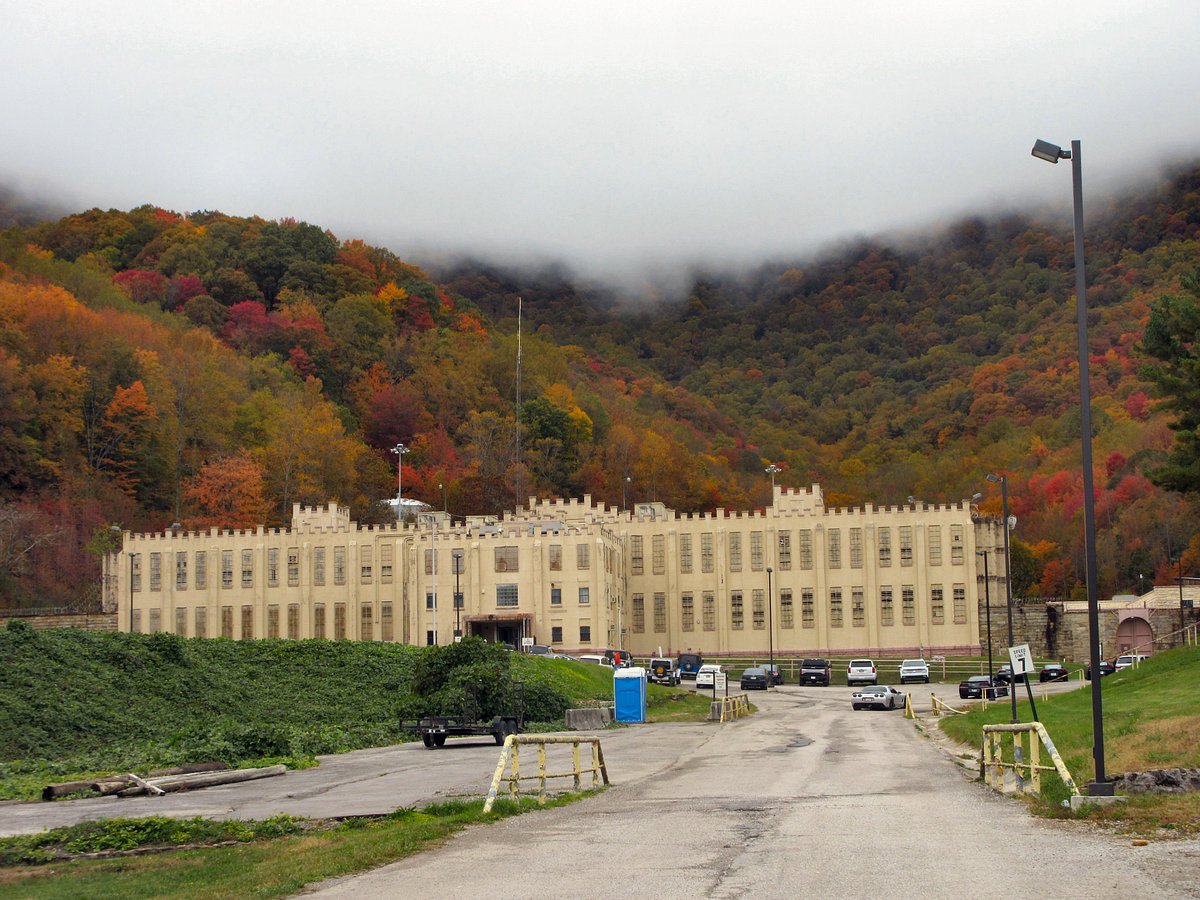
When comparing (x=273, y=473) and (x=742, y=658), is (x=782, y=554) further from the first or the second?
(x=273, y=473)

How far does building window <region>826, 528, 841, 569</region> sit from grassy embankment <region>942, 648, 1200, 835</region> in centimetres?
5463

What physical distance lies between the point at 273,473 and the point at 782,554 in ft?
178

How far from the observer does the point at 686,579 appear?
112 m

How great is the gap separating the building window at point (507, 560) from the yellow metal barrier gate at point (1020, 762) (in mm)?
74909

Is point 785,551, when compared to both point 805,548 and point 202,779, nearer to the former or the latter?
point 805,548

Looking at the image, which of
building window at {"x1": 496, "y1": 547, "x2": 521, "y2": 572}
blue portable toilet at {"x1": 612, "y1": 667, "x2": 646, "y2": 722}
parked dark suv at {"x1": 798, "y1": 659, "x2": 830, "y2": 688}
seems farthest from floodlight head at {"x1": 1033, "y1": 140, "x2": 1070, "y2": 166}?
building window at {"x1": 496, "y1": 547, "x2": 521, "y2": 572}

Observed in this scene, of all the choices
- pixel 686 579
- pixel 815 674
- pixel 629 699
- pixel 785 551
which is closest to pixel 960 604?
pixel 785 551

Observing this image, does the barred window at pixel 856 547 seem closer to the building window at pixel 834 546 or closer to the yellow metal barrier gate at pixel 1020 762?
the building window at pixel 834 546

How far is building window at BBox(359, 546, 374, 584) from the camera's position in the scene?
359 feet

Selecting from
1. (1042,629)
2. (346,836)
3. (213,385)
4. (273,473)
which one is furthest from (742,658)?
(346,836)

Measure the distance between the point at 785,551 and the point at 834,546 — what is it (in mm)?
3701

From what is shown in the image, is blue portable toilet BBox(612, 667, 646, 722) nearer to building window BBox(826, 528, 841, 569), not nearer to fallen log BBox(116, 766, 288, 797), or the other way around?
fallen log BBox(116, 766, 288, 797)

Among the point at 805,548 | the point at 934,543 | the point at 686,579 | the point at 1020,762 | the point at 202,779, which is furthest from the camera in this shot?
the point at 686,579

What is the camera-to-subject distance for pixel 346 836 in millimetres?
19719
